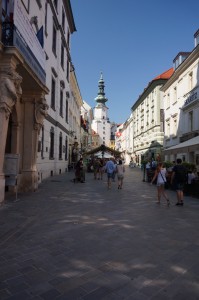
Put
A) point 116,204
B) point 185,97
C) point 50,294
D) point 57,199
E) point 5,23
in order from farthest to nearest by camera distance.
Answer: point 185,97 → point 57,199 → point 116,204 → point 5,23 → point 50,294

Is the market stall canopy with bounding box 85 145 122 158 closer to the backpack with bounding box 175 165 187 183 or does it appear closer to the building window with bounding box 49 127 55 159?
the building window with bounding box 49 127 55 159

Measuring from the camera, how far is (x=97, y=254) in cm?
454

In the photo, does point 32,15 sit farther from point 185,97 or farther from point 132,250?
point 185,97

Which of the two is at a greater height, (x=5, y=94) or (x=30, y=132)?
(x=5, y=94)

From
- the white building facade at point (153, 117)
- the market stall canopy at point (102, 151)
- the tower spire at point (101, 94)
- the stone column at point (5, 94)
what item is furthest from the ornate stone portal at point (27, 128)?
the tower spire at point (101, 94)

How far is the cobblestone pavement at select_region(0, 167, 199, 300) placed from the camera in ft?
11.0

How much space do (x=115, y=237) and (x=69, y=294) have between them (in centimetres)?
239

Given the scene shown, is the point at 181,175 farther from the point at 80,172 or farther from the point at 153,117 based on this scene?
the point at 153,117

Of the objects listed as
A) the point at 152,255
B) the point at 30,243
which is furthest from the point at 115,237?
the point at 30,243

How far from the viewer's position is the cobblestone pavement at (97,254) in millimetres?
3348


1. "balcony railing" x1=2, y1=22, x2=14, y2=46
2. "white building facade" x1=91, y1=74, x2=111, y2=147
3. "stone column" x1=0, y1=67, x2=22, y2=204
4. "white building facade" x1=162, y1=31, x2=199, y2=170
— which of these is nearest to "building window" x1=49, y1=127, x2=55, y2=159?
"white building facade" x1=162, y1=31, x2=199, y2=170

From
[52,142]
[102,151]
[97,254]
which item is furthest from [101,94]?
[97,254]

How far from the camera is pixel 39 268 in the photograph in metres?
3.94

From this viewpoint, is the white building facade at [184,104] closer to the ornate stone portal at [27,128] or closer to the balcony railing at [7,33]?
Result: the ornate stone portal at [27,128]
